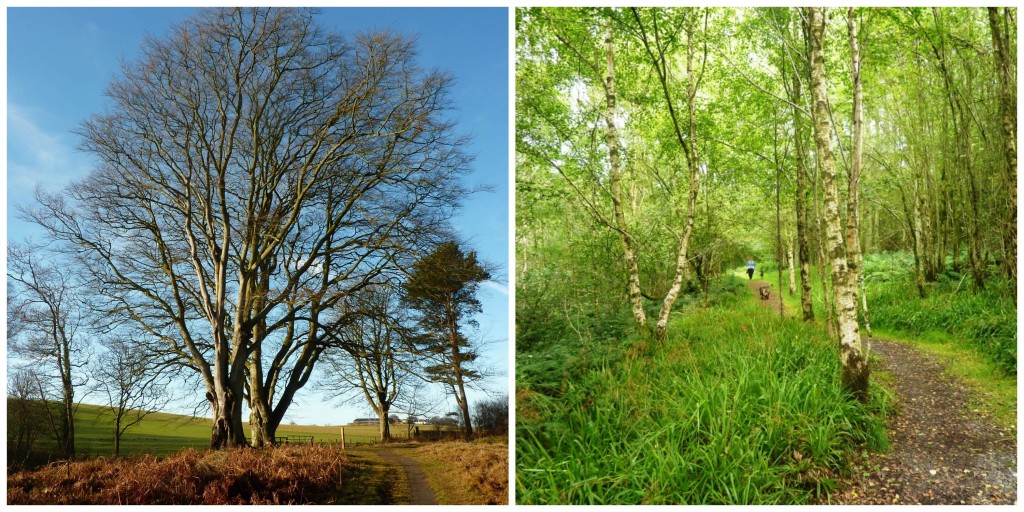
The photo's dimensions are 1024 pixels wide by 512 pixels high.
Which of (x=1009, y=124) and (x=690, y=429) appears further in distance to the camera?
(x=1009, y=124)

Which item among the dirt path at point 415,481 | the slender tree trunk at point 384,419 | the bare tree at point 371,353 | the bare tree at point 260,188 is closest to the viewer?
the dirt path at point 415,481

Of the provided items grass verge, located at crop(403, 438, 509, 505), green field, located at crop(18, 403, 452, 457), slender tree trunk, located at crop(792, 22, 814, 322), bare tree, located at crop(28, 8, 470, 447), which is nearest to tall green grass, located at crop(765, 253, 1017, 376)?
slender tree trunk, located at crop(792, 22, 814, 322)

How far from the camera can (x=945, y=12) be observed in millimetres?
3574

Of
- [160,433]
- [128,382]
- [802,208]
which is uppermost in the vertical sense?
[802,208]

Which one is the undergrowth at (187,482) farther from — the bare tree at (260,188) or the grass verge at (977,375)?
the grass verge at (977,375)

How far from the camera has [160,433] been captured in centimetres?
336

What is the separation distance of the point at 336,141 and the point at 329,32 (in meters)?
0.77

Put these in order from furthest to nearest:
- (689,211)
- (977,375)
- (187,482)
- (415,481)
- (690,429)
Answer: (689,211) → (977,375) → (415,481) → (187,482) → (690,429)

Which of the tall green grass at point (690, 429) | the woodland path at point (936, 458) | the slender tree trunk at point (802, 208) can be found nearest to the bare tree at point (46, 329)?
the tall green grass at point (690, 429)

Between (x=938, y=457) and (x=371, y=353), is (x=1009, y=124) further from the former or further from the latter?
(x=371, y=353)

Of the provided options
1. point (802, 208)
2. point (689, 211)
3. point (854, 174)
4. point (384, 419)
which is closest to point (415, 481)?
point (384, 419)

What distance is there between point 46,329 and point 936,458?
5228mm

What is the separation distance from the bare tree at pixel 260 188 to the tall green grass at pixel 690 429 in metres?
1.72

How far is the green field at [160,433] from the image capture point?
3.11 m
